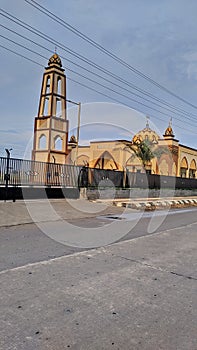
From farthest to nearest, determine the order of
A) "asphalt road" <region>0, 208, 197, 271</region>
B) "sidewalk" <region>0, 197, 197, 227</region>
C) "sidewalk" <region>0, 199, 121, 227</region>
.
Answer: "sidewalk" <region>0, 197, 197, 227</region>, "sidewalk" <region>0, 199, 121, 227</region>, "asphalt road" <region>0, 208, 197, 271</region>

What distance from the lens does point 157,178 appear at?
26188mm

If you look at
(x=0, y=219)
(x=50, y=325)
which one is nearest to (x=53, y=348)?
(x=50, y=325)

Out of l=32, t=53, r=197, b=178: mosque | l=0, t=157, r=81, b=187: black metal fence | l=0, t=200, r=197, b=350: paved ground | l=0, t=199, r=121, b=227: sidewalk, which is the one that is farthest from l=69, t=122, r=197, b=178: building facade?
l=0, t=200, r=197, b=350: paved ground

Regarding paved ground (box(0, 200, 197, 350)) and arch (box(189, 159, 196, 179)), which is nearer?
paved ground (box(0, 200, 197, 350))

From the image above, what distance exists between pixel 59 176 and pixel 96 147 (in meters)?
24.2

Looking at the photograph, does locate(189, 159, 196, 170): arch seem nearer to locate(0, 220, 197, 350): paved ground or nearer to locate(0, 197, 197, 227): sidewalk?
locate(0, 197, 197, 227): sidewalk

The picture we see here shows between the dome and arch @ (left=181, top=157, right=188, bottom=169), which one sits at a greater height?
the dome

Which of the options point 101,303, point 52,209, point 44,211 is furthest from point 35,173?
point 101,303

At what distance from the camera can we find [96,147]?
4038cm

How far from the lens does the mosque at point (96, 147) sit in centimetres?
3319

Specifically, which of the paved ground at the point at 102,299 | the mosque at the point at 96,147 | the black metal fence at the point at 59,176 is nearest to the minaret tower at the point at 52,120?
the mosque at the point at 96,147

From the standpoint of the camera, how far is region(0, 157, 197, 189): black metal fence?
1385 cm

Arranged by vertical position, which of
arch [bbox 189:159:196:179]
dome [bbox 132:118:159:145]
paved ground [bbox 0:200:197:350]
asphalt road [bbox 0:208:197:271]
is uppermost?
dome [bbox 132:118:159:145]

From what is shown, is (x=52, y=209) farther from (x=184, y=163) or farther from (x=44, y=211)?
(x=184, y=163)
